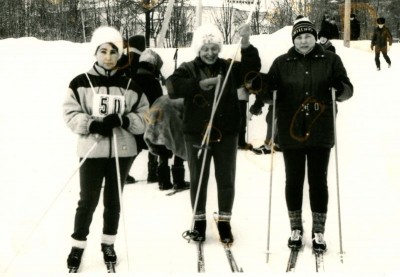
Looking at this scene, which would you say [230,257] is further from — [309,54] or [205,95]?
[309,54]

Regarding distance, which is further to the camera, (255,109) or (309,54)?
(255,109)

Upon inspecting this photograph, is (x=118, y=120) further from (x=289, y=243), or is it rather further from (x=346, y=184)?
(x=346, y=184)

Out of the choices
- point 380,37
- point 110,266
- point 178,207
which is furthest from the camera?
point 380,37

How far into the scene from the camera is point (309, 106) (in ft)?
12.0

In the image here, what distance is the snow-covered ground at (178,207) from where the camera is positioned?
350cm

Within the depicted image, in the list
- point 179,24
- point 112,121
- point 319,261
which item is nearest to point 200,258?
point 319,261

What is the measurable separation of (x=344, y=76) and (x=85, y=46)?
405 inches

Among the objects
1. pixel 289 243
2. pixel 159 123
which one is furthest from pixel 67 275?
pixel 159 123

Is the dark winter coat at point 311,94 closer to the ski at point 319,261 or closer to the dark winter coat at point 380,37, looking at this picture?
the ski at point 319,261

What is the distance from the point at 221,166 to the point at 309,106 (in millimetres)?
731

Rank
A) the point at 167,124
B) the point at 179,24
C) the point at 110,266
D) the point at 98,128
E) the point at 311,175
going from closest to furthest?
the point at 98,128
the point at 110,266
the point at 311,175
the point at 167,124
the point at 179,24

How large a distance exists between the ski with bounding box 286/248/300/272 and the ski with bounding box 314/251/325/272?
13cm

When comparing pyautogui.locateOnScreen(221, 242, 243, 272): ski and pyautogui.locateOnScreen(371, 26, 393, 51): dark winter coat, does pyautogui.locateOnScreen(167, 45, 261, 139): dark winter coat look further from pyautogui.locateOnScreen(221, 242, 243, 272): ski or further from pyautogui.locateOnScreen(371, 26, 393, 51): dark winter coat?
pyautogui.locateOnScreen(371, 26, 393, 51): dark winter coat

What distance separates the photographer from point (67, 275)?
3041mm
